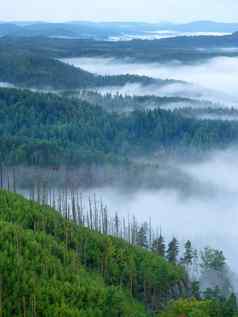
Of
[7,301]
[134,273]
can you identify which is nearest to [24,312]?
[7,301]

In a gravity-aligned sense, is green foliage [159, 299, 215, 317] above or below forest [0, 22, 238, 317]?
above

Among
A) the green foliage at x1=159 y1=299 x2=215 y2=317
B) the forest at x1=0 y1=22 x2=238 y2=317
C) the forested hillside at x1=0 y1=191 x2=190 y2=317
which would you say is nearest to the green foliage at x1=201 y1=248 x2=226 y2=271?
the forest at x1=0 y1=22 x2=238 y2=317

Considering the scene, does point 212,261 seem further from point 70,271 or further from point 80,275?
point 70,271

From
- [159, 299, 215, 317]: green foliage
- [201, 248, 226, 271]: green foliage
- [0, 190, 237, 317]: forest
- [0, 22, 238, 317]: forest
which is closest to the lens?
[159, 299, 215, 317]: green foliage

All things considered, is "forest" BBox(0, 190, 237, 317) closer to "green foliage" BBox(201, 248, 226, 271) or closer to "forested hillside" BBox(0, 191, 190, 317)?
"forested hillside" BBox(0, 191, 190, 317)

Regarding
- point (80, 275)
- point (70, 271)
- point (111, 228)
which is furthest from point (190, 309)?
point (111, 228)

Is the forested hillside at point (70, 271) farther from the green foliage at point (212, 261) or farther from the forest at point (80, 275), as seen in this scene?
the green foliage at point (212, 261)

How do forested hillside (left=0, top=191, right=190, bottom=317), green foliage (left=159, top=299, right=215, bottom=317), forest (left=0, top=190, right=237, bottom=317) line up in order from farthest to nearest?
forested hillside (left=0, top=191, right=190, bottom=317)
forest (left=0, top=190, right=237, bottom=317)
green foliage (left=159, top=299, right=215, bottom=317)

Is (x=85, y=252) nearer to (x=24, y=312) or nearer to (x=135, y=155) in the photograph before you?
(x=24, y=312)

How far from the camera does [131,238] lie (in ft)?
316

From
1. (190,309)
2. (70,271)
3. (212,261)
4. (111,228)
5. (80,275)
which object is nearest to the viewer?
(190,309)

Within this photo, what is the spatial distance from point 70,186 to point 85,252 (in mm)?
64418

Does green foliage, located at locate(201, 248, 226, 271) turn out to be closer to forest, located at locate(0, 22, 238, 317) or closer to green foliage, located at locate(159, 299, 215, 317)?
forest, located at locate(0, 22, 238, 317)

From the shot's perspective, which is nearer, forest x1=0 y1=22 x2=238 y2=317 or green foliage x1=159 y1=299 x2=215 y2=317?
green foliage x1=159 y1=299 x2=215 y2=317
